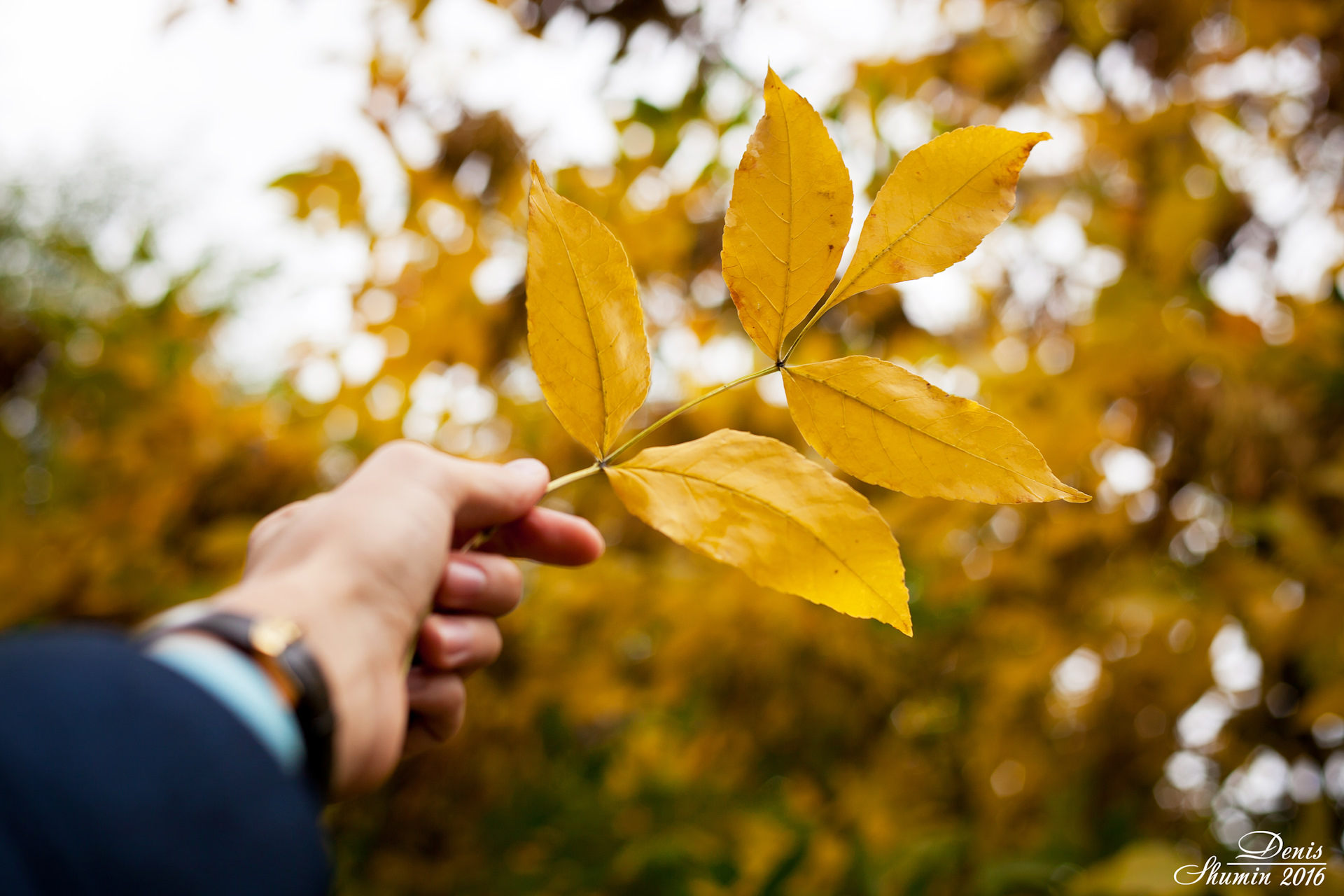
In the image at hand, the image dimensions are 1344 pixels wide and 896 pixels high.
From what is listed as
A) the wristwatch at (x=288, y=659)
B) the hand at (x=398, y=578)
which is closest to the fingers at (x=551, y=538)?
the hand at (x=398, y=578)

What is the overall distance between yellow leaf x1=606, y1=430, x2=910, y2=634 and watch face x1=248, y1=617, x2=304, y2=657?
13 centimetres

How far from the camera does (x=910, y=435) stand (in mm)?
311

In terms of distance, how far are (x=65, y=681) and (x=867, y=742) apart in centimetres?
116

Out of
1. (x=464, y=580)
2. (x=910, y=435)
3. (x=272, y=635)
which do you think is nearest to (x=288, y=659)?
(x=272, y=635)

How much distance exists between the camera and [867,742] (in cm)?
122

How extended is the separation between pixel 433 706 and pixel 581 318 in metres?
0.23

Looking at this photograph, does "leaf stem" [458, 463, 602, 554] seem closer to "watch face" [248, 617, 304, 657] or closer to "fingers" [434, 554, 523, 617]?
"fingers" [434, 554, 523, 617]

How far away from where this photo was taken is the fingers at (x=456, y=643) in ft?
1.33

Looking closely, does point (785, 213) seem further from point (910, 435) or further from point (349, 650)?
point (349, 650)

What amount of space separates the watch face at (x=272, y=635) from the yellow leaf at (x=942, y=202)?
25 centimetres

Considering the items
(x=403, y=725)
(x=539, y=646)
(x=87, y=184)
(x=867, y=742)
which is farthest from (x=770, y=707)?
(x=87, y=184)

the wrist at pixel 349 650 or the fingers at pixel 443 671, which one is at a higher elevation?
the wrist at pixel 349 650

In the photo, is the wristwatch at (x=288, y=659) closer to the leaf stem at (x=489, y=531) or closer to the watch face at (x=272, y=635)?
the watch face at (x=272, y=635)

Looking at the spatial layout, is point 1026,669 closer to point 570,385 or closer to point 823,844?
point 823,844
